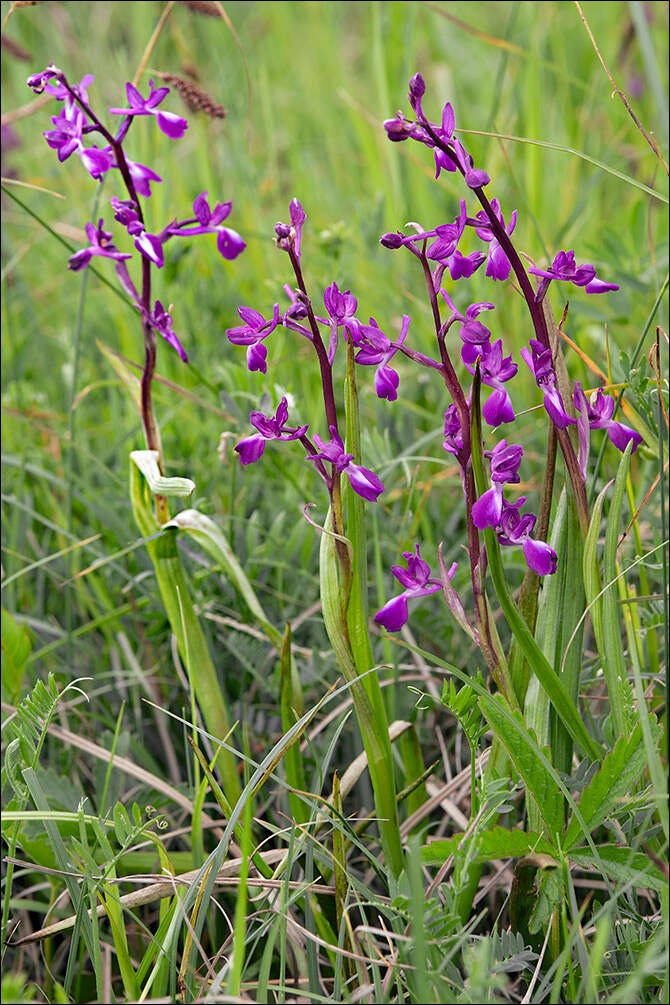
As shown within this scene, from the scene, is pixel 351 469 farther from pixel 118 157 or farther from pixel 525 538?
pixel 118 157

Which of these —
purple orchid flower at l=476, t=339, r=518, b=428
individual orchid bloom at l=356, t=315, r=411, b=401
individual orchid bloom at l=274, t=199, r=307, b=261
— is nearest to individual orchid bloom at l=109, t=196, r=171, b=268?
individual orchid bloom at l=274, t=199, r=307, b=261

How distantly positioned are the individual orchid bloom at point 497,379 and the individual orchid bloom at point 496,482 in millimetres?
38

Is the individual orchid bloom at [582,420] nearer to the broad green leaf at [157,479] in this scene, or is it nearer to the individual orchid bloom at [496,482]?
the individual orchid bloom at [496,482]

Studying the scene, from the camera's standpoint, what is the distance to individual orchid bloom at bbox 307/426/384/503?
953 mm

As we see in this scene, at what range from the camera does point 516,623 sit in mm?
938

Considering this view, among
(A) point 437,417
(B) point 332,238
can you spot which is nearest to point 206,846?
(A) point 437,417

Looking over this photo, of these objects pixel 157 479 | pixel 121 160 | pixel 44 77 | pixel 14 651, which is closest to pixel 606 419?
pixel 157 479

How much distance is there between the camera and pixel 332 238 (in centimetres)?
192

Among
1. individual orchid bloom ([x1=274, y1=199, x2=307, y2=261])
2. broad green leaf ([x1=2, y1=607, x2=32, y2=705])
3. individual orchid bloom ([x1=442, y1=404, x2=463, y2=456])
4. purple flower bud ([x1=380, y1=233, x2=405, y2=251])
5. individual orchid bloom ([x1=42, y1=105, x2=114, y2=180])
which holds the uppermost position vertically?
individual orchid bloom ([x1=42, y1=105, x2=114, y2=180])

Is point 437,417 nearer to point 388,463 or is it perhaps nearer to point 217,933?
point 388,463

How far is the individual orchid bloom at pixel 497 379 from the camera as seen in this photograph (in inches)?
36.4

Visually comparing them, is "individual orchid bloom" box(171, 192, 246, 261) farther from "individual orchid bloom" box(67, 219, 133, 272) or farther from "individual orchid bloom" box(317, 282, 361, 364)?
"individual orchid bloom" box(317, 282, 361, 364)

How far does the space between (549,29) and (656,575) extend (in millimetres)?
2432

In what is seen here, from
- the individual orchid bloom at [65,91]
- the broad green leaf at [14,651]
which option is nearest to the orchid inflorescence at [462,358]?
the individual orchid bloom at [65,91]
